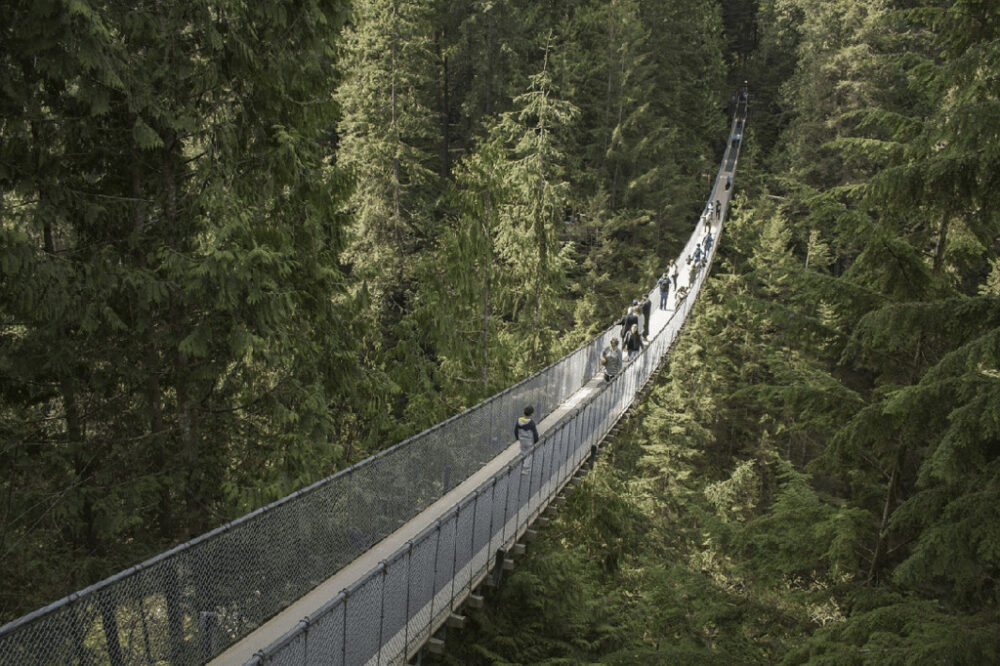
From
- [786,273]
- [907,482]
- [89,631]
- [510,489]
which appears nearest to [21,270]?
[89,631]

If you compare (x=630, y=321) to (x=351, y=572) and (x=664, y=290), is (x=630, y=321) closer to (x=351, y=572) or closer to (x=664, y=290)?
(x=664, y=290)

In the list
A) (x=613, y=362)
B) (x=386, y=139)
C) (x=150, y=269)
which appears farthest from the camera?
(x=386, y=139)

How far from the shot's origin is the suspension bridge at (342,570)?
14.5ft

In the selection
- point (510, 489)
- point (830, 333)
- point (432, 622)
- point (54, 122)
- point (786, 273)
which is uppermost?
point (54, 122)

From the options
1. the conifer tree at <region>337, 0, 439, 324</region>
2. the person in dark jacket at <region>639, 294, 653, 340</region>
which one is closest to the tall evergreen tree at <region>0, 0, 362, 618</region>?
the person in dark jacket at <region>639, 294, 653, 340</region>

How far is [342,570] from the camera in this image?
642 centimetres

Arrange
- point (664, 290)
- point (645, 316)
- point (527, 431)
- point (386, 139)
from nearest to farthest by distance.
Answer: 1. point (527, 431)
2. point (645, 316)
3. point (664, 290)
4. point (386, 139)

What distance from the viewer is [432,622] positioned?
6266 millimetres

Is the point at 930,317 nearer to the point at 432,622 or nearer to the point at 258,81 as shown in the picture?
the point at 432,622

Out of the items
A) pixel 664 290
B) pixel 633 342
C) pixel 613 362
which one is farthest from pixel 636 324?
pixel 664 290

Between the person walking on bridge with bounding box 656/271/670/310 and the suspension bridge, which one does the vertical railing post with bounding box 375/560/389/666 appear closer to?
the suspension bridge

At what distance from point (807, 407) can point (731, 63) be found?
49.7 metres

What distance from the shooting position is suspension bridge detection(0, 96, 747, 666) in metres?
4.42

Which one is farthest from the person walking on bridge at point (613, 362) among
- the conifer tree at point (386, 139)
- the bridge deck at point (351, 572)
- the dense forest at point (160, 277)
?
the conifer tree at point (386, 139)
